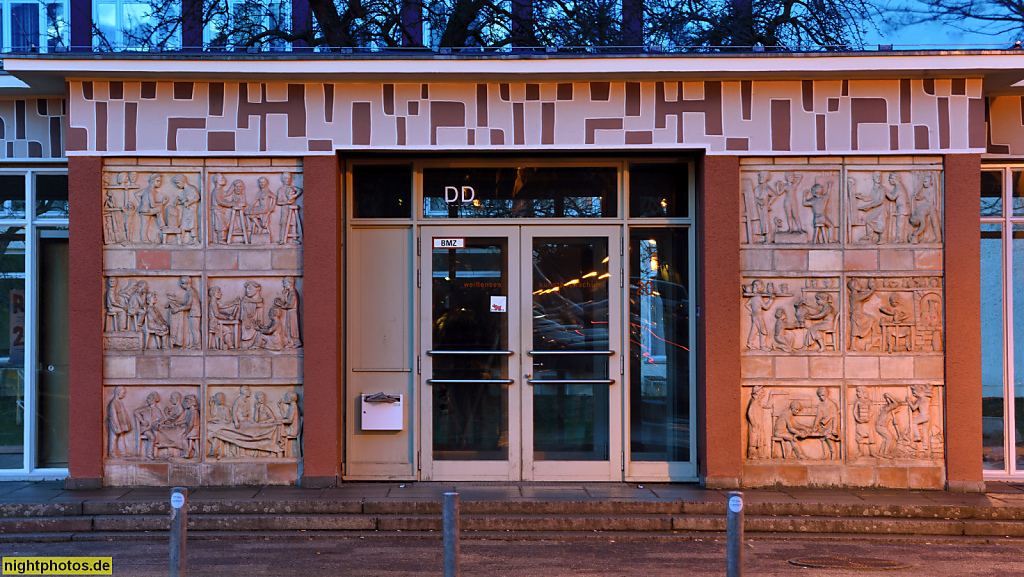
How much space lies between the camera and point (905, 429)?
27.9ft

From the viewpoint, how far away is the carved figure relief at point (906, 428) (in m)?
8.51

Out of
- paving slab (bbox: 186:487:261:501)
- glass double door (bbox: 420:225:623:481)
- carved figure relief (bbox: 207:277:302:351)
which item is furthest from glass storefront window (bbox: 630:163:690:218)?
paving slab (bbox: 186:487:261:501)

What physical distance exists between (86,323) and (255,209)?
2.01 metres

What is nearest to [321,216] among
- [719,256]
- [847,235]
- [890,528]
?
[719,256]

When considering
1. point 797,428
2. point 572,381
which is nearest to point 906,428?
point 797,428

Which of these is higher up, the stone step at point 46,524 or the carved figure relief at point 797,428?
the carved figure relief at point 797,428

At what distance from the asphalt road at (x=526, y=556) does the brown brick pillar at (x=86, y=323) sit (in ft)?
4.37

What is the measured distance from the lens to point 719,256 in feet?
28.1

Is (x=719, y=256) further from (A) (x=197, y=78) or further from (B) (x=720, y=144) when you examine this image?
(A) (x=197, y=78)

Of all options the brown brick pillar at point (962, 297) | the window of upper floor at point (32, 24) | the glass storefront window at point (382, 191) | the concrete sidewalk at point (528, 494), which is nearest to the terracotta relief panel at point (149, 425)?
the concrete sidewalk at point (528, 494)

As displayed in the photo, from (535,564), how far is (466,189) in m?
4.11

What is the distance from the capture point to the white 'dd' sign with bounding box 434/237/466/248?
29.7 feet

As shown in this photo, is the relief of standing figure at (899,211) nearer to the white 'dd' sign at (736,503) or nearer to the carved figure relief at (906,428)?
the carved figure relief at (906,428)

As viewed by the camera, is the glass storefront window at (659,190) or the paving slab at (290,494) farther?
the glass storefront window at (659,190)
